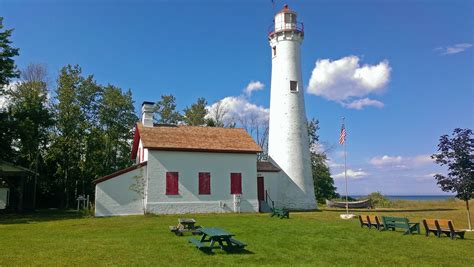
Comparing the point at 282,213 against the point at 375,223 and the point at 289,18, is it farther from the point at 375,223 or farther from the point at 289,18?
the point at 289,18

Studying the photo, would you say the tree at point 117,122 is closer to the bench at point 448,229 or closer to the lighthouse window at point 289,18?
the lighthouse window at point 289,18

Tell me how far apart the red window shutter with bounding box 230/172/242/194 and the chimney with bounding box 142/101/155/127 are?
580 centimetres

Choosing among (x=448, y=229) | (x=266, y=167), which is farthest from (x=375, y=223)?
(x=266, y=167)

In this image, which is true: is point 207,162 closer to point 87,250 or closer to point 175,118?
point 87,250

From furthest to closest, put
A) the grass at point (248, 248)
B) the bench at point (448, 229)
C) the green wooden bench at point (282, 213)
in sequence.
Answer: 1. the green wooden bench at point (282, 213)
2. the bench at point (448, 229)
3. the grass at point (248, 248)

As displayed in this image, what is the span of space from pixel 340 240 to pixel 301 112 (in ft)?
48.3

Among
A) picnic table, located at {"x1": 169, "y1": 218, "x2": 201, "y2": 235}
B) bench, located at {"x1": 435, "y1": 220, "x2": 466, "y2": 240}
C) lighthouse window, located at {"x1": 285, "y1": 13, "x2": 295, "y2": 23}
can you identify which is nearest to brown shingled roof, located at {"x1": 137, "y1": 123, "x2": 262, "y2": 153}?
lighthouse window, located at {"x1": 285, "y1": 13, "x2": 295, "y2": 23}

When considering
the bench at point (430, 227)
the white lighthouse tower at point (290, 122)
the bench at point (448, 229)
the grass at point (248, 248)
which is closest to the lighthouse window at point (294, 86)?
the white lighthouse tower at point (290, 122)

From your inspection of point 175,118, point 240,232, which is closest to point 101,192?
point 240,232

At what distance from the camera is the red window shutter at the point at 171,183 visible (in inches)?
832

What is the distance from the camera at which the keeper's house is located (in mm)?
20562

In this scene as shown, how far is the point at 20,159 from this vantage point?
2986cm

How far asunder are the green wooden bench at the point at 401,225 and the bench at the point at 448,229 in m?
0.84

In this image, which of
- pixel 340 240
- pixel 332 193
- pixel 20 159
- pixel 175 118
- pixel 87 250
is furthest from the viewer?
pixel 175 118
